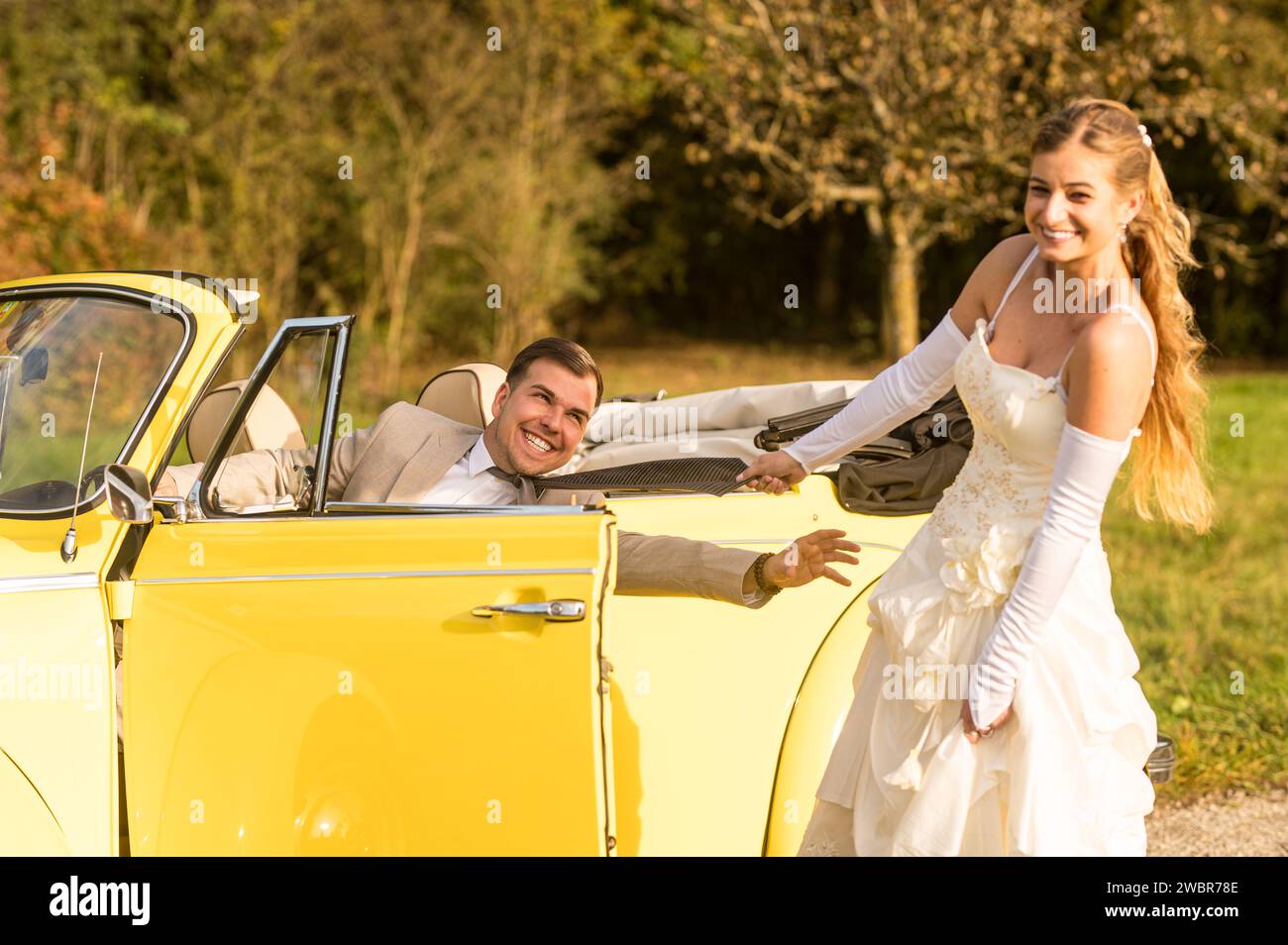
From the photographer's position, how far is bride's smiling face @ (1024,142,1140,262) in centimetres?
263

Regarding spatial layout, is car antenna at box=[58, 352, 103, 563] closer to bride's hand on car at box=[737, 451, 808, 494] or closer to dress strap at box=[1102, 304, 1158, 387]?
bride's hand on car at box=[737, 451, 808, 494]

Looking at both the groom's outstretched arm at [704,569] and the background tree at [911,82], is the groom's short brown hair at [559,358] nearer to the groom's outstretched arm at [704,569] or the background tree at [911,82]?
the groom's outstretched arm at [704,569]

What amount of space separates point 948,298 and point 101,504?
2039cm

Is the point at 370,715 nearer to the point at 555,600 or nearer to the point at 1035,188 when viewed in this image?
the point at 555,600

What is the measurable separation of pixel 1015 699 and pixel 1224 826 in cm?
241

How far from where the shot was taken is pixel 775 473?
323 cm

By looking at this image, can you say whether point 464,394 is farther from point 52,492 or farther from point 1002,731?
point 1002,731

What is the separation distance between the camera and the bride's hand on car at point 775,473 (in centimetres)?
323

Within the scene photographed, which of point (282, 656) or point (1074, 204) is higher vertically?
point (1074, 204)

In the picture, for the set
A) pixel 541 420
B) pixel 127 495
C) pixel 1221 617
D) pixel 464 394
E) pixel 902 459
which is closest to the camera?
pixel 127 495

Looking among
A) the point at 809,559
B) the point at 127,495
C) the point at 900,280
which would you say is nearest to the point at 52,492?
the point at 127,495

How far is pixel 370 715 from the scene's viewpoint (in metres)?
2.90

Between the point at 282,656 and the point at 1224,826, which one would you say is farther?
the point at 1224,826

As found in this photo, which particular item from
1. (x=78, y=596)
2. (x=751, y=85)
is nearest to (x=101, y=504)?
(x=78, y=596)
